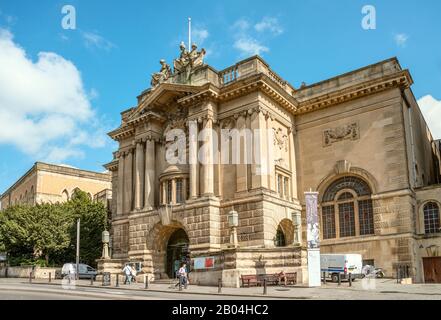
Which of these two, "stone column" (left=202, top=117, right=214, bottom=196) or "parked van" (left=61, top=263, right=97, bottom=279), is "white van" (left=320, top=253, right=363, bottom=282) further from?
"parked van" (left=61, top=263, right=97, bottom=279)

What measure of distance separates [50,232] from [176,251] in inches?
652

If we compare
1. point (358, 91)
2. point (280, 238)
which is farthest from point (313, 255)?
point (358, 91)

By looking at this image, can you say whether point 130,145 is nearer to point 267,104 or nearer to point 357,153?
point 267,104

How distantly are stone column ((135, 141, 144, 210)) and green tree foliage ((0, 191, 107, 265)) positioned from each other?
12735mm

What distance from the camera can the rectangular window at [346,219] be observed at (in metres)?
36.7

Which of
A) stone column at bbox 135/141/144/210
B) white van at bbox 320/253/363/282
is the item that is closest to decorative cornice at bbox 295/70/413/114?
white van at bbox 320/253/363/282

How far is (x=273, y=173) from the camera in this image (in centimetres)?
3578

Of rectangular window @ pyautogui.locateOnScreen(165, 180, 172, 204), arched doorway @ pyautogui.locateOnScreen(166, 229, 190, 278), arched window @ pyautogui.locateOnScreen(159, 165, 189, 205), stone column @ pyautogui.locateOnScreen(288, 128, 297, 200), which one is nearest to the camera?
arched window @ pyautogui.locateOnScreen(159, 165, 189, 205)

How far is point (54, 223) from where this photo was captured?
50000 mm

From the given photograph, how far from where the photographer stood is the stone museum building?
34000 millimetres

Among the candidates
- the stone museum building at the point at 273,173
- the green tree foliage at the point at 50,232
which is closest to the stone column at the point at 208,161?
the stone museum building at the point at 273,173

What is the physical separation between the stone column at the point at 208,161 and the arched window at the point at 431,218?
49.3 feet
